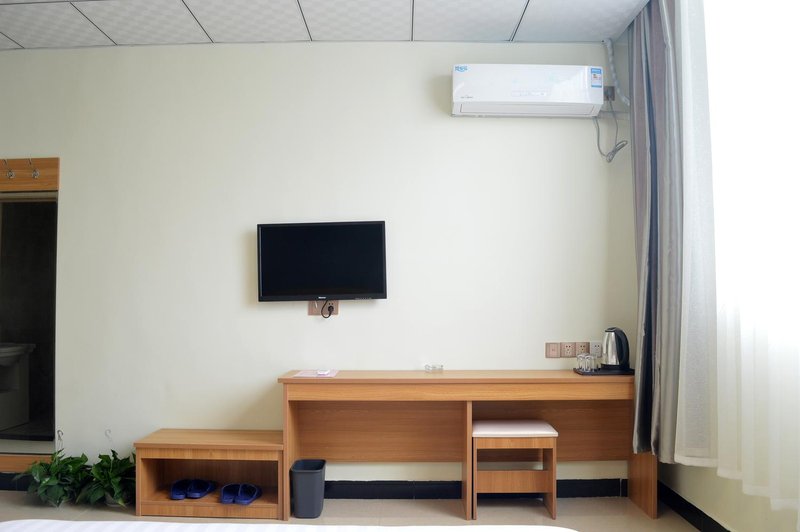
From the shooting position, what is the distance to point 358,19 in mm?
3062

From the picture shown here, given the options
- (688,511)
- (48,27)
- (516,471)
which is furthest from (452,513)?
(48,27)

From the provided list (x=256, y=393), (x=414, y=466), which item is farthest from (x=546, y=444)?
(x=256, y=393)

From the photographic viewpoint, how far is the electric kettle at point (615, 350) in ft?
10.00

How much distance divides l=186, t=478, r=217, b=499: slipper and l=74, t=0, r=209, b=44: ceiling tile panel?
2.56 meters

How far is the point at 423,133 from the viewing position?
331 centimetres

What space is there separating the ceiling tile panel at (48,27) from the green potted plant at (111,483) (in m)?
2.41

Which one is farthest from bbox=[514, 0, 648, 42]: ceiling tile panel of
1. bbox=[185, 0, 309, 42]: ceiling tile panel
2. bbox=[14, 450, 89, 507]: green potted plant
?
bbox=[14, 450, 89, 507]: green potted plant

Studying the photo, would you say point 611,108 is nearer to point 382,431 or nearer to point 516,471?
point 516,471

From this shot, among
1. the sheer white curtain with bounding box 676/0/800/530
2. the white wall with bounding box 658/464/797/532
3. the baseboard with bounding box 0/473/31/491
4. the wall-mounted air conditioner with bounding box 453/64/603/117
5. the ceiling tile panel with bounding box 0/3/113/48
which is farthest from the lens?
the baseboard with bounding box 0/473/31/491

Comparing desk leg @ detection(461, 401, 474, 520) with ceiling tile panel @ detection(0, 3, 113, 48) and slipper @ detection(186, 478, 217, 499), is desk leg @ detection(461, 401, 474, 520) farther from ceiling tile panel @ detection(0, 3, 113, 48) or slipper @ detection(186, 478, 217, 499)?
ceiling tile panel @ detection(0, 3, 113, 48)

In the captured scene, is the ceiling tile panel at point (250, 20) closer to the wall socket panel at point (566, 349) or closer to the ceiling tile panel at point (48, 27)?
the ceiling tile panel at point (48, 27)

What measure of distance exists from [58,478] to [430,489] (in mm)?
2067

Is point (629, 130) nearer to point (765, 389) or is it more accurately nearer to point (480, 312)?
point (480, 312)

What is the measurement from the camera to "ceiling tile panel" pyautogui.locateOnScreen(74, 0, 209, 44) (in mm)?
2912
